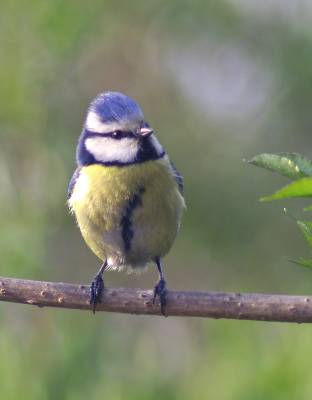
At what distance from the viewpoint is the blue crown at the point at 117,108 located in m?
3.12

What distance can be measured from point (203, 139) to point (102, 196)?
2.26 metres

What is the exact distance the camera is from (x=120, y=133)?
315 cm

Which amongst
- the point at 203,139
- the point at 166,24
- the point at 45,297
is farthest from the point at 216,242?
the point at 45,297

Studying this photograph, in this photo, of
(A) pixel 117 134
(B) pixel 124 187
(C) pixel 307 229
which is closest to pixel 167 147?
(A) pixel 117 134

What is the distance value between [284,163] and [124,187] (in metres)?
1.31

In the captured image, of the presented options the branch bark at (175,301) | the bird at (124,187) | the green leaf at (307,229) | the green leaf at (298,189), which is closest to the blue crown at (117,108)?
the bird at (124,187)

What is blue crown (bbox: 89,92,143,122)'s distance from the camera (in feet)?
10.2

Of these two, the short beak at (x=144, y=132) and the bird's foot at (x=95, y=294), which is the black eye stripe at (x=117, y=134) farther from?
the bird's foot at (x=95, y=294)

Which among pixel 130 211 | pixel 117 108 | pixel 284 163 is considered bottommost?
pixel 130 211

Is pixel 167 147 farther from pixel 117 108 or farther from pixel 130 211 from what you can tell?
pixel 130 211

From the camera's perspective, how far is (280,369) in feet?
10.0

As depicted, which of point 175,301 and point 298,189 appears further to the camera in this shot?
point 175,301

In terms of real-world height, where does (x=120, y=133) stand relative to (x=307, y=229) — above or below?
below

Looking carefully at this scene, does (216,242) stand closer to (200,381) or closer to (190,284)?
(190,284)
